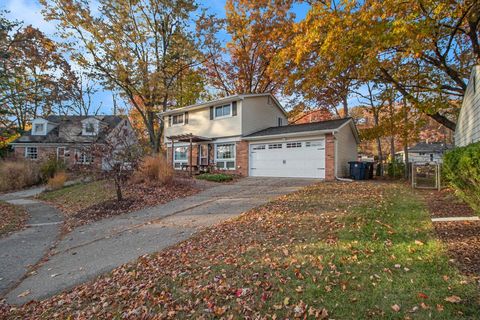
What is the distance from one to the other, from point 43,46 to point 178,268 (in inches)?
824

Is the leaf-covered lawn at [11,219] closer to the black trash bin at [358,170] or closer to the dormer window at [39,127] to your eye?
the black trash bin at [358,170]

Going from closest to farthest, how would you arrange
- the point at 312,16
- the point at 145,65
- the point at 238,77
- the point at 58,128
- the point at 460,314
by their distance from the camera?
the point at 460,314, the point at 312,16, the point at 145,65, the point at 238,77, the point at 58,128

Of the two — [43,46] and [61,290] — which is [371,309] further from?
[43,46]

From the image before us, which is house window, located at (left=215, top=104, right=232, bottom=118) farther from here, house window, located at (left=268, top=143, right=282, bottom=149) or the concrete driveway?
the concrete driveway

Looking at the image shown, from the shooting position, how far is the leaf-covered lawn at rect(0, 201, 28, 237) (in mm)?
7332

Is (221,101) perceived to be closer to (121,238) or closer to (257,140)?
(257,140)

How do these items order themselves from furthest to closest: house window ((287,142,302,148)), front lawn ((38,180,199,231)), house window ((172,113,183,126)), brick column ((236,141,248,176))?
house window ((172,113,183,126))
brick column ((236,141,248,176))
house window ((287,142,302,148))
front lawn ((38,180,199,231))

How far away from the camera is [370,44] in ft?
28.9

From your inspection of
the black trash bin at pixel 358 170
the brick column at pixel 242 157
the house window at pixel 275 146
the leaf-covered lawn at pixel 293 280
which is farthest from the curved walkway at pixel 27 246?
the black trash bin at pixel 358 170

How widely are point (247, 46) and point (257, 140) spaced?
454 inches

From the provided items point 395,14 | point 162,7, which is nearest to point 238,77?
point 162,7

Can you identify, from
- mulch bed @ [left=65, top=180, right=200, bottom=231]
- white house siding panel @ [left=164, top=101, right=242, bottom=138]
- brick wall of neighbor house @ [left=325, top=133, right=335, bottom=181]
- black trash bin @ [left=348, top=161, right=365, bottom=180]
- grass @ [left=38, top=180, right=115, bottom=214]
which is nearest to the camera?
mulch bed @ [left=65, top=180, right=200, bottom=231]

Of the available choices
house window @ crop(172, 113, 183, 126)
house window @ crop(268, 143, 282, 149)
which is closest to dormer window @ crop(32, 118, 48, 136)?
house window @ crop(172, 113, 183, 126)

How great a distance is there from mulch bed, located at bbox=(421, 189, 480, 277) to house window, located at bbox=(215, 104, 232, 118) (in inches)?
521
